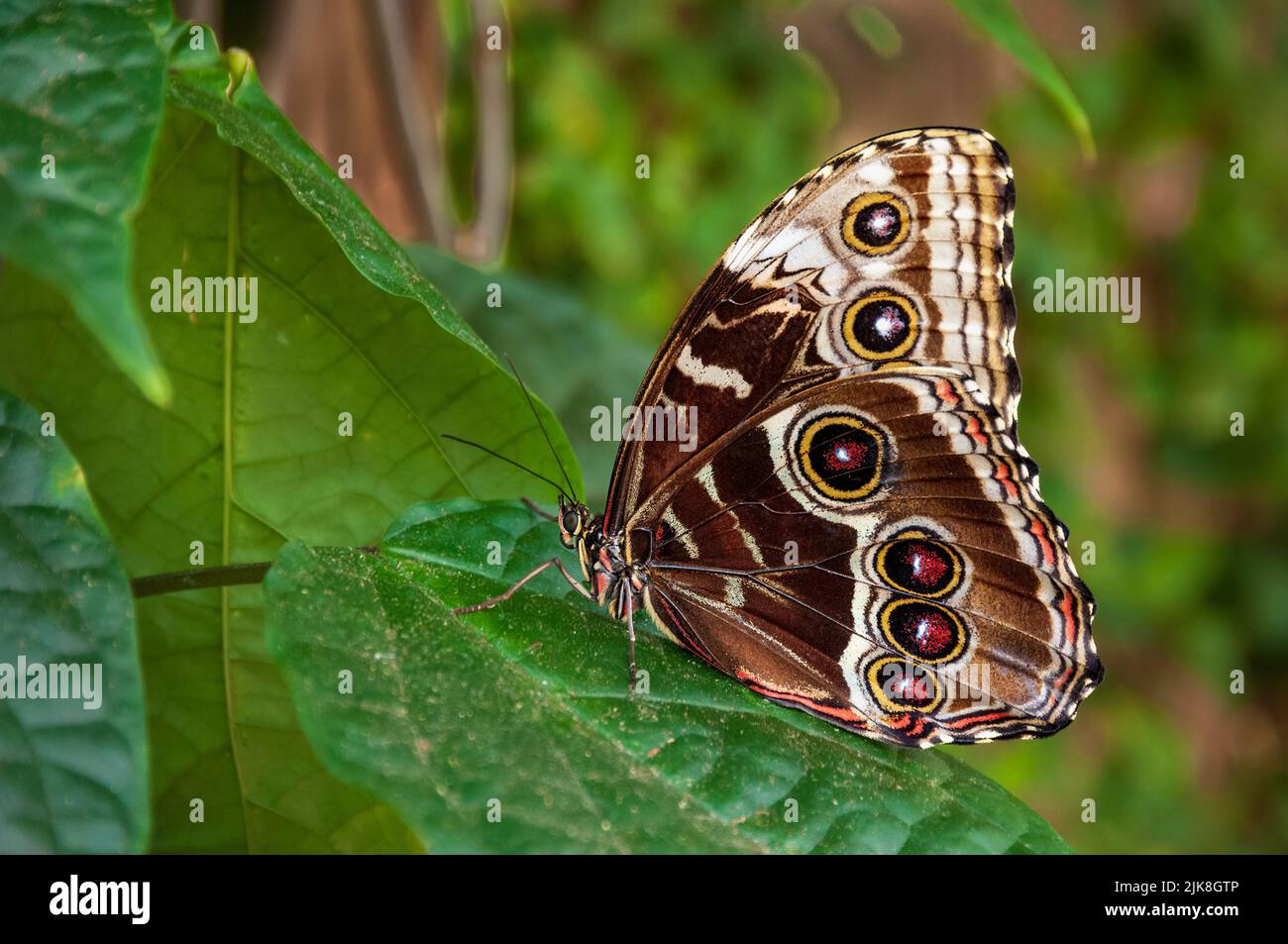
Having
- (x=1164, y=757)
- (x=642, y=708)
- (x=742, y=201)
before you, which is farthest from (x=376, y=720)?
(x=1164, y=757)

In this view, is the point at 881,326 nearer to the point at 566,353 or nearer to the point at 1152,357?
the point at 566,353

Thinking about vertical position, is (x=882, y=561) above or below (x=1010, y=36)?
below

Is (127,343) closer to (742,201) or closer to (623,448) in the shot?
(623,448)

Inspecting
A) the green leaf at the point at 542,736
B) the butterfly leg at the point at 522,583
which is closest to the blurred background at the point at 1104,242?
the butterfly leg at the point at 522,583

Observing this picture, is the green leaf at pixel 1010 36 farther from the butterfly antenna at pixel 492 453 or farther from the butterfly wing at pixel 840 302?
the butterfly antenna at pixel 492 453
